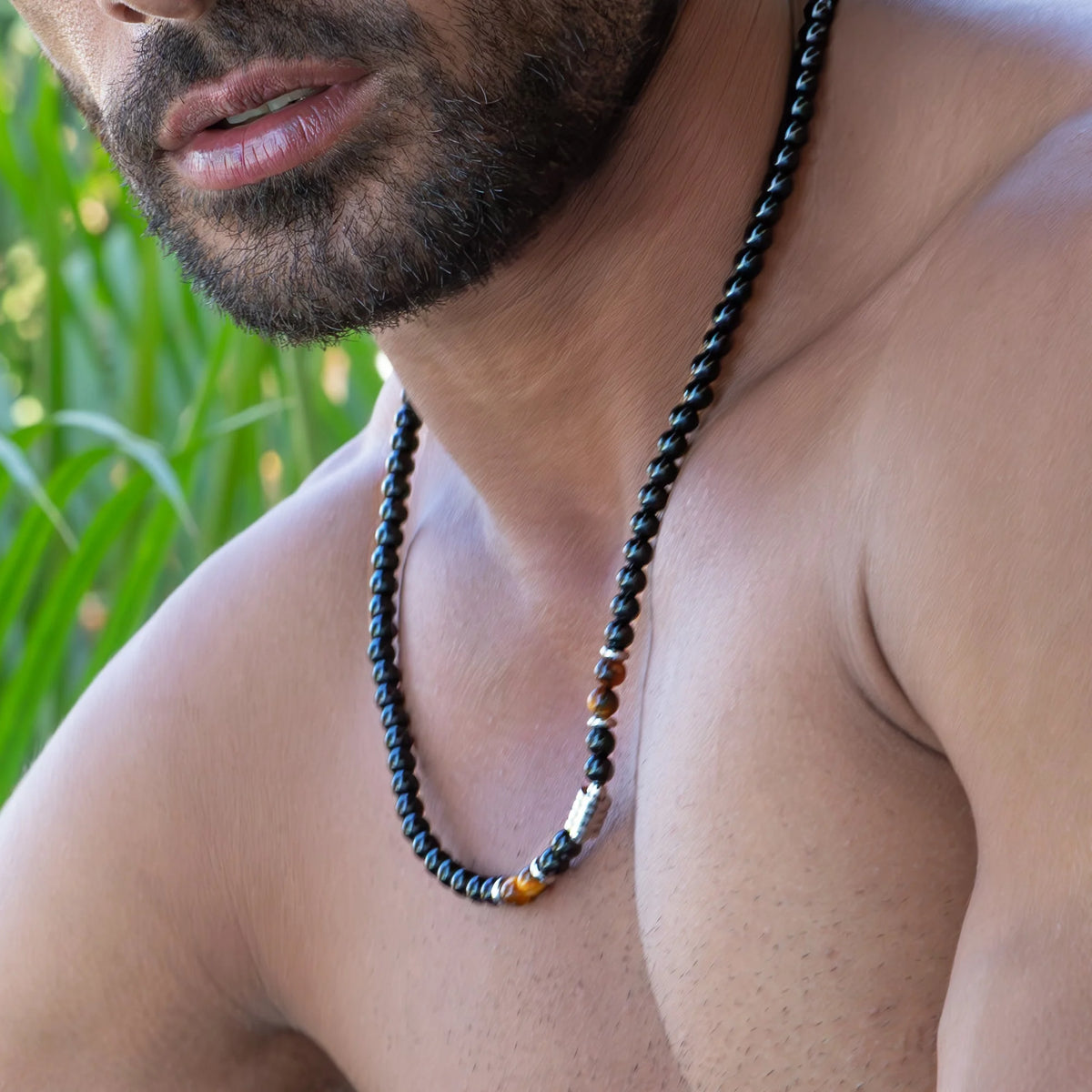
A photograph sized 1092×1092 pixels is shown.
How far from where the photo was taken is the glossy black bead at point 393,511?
870 mm

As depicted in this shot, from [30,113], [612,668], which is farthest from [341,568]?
[30,113]

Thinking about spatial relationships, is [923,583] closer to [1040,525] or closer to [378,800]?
[1040,525]

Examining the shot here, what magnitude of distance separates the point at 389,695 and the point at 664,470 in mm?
210

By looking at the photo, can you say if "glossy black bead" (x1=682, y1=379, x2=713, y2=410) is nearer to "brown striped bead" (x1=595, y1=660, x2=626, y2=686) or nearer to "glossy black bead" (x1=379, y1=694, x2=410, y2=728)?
"brown striped bead" (x1=595, y1=660, x2=626, y2=686)

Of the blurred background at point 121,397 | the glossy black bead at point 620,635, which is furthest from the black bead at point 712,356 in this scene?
the blurred background at point 121,397

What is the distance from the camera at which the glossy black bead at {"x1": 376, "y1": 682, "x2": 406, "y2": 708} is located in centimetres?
80

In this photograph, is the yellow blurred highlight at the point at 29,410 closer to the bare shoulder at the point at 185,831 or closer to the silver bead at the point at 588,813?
the bare shoulder at the point at 185,831

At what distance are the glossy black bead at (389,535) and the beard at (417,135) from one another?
17 cm

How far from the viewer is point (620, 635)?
2.25ft

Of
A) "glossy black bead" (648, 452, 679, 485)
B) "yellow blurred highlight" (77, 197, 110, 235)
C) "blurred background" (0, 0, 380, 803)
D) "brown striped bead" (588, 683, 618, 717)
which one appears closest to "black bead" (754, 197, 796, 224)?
"glossy black bead" (648, 452, 679, 485)

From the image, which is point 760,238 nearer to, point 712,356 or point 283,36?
point 712,356

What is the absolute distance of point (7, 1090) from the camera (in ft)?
2.89

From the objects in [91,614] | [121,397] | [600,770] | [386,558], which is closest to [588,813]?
[600,770]

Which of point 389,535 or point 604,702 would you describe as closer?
point 604,702
